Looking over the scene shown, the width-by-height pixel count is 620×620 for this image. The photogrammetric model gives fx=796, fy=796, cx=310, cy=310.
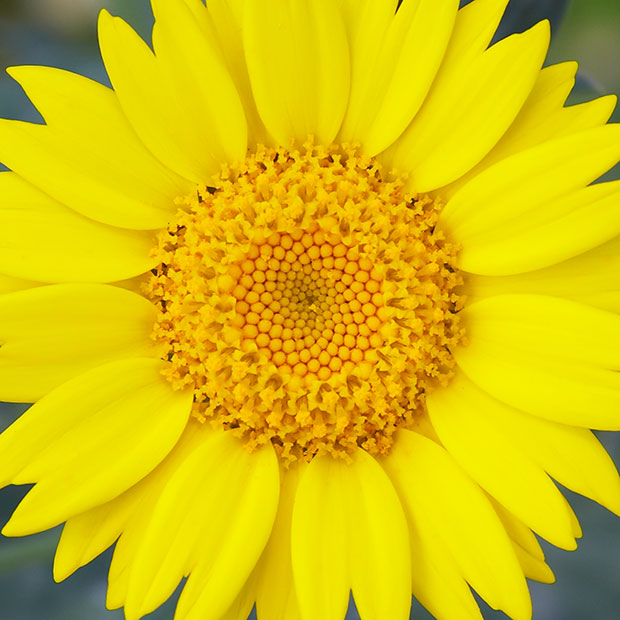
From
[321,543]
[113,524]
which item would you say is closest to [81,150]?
[113,524]

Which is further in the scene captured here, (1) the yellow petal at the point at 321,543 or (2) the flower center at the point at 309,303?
(2) the flower center at the point at 309,303

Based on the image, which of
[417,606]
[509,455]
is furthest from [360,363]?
[417,606]

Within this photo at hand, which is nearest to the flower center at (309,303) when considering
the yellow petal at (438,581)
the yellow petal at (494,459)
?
the yellow petal at (494,459)

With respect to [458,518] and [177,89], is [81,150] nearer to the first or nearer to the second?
[177,89]

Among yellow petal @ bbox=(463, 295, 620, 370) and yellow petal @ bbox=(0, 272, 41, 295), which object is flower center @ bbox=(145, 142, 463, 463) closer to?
→ yellow petal @ bbox=(463, 295, 620, 370)

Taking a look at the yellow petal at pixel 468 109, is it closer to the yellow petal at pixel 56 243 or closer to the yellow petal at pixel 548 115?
the yellow petal at pixel 548 115

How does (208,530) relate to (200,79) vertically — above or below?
below

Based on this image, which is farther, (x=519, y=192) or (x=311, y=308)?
(x=311, y=308)
